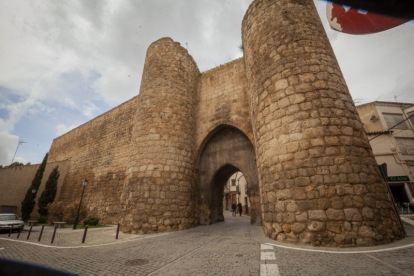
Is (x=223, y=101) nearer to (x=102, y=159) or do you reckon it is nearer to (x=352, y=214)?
(x=352, y=214)

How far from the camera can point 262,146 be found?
541 centimetres

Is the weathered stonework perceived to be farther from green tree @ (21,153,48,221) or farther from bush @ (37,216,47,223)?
green tree @ (21,153,48,221)

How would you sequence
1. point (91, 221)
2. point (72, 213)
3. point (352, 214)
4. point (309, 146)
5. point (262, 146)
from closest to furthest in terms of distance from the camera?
1. point (352, 214)
2. point (309, 146)
3. point (262, 146)
4. point (91, 221)
5. point (72, 213)

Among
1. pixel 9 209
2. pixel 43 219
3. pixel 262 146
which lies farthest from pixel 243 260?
pixel 9 209

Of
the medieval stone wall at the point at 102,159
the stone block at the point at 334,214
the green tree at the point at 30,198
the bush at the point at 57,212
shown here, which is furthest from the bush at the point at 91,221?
the stone block at the point at 334,214

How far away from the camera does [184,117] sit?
29.4 ft

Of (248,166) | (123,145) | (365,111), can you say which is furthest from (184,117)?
(365,111)

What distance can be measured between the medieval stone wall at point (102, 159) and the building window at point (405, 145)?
1912 cm

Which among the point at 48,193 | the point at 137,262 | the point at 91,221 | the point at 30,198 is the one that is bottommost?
the point at 137,262

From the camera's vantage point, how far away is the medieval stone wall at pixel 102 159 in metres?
11.7

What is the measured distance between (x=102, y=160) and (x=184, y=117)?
807 centimetres

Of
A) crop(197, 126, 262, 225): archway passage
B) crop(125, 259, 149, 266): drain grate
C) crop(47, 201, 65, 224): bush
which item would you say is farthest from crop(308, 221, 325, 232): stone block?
crop(47, 201, 65, 224): bush

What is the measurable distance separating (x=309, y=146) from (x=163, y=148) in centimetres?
531

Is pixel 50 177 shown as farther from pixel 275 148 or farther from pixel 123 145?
pixel 275 148
